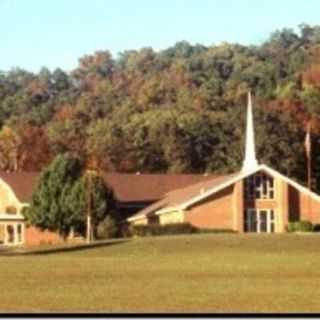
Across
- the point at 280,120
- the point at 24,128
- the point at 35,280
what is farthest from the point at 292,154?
the point at 35,280

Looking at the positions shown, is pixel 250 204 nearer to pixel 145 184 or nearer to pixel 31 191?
pixel 145 184

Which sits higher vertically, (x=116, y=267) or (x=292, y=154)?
(x=292, y=154)

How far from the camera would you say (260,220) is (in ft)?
205

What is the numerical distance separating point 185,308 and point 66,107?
83.3m

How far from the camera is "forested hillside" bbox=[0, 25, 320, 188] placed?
85.2 meters

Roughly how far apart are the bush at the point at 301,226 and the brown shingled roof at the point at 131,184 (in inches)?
557


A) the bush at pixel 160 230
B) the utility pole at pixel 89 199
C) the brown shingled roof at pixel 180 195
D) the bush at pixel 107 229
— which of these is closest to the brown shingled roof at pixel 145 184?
the brown shingled roof at pixel 180 195

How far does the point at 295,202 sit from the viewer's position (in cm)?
6244

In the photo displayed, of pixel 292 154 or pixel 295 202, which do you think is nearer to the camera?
pixel 295 202

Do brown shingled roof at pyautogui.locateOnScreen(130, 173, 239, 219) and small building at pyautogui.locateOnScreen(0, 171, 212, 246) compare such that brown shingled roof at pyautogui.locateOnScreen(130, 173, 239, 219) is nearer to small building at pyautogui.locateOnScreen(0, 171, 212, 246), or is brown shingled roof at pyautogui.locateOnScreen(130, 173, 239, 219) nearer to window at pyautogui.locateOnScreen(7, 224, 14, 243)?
small building at pyautogui.locateOnScreen(0, 171, 212, 246)

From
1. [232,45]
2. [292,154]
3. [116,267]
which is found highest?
[232,45]

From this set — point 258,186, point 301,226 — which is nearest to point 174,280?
point 301,226

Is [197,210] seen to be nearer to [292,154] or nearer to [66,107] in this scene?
[292,154]

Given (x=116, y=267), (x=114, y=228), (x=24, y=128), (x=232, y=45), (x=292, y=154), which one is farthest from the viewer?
(x=232, y=45)
